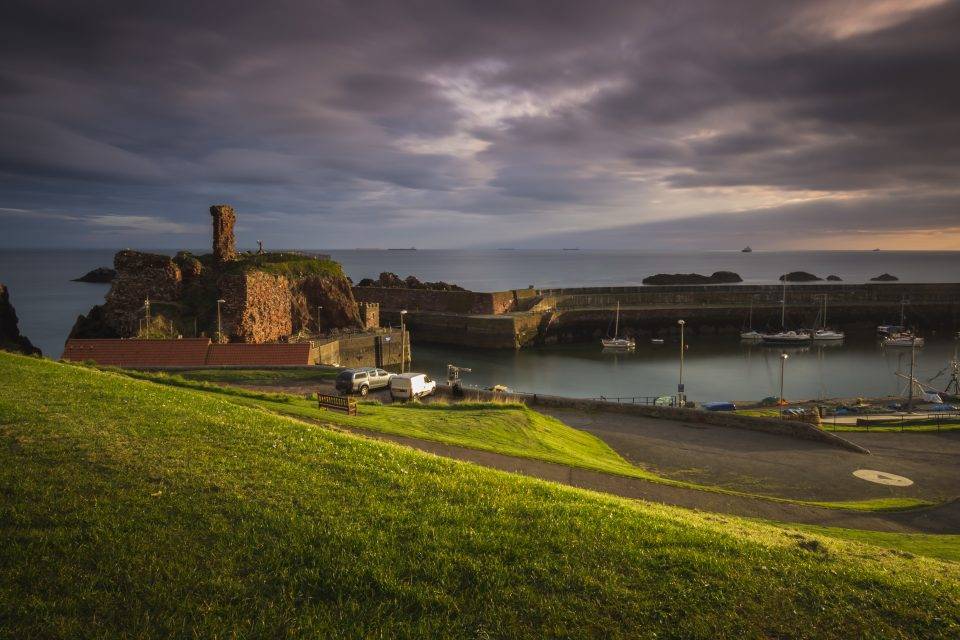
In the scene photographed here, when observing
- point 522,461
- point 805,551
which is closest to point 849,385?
point 522,461

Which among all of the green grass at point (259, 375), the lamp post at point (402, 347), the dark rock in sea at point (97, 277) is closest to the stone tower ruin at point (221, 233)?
the lamp post at point (402, 347)

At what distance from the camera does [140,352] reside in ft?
102

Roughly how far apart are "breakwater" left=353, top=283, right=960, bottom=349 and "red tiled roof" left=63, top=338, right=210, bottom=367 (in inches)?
1604

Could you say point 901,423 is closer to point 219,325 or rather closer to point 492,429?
point 492,429

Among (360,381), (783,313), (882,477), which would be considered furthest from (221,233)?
(783,313)

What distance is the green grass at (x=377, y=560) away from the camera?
521 centimetres

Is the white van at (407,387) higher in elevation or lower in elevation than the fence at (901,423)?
higher

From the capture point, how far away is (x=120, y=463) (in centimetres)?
827

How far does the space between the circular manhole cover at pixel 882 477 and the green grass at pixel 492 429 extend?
178cm

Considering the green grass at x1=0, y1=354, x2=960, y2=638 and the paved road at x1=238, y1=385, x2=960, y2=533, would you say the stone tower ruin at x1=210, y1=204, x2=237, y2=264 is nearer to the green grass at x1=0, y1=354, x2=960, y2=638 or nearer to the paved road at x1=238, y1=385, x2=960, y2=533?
the paved road at x1=238, y1=385, x2=960, y2=533

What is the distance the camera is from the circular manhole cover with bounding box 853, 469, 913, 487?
61.5 feet

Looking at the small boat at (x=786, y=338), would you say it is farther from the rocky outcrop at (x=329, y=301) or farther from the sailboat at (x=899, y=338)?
the rocky outcrop at (x=329, y=301)

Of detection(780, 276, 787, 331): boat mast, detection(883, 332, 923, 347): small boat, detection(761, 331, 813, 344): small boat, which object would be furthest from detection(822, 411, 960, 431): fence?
detection(780, 276, 787, 331): boat mast

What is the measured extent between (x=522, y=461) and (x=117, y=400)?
9349mm
